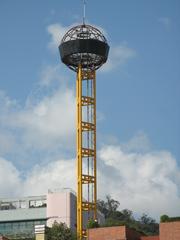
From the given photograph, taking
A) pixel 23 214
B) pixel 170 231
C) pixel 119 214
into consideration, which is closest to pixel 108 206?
pixel 119 214

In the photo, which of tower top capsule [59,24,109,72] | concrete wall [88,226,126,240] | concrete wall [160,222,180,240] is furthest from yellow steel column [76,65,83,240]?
concrete wall [160,222,180,240]

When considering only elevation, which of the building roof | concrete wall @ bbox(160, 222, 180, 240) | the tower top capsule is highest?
the tower top capsule

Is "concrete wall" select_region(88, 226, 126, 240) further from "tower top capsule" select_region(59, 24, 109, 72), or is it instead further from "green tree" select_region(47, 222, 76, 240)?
"tower top capsule" select_region(59, 24, 109, 72)

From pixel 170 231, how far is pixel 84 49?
37553 mm

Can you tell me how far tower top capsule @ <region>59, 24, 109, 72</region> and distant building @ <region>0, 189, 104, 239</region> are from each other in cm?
1820

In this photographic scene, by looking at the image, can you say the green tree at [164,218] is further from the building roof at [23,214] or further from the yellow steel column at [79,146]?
the building roof at [23,214]

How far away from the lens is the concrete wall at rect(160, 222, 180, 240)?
182 feet

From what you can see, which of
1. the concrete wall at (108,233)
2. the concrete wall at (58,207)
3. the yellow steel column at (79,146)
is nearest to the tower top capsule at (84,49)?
the yellow steel column at (79,146)

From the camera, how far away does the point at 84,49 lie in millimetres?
87938

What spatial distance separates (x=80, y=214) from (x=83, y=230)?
2078 mm

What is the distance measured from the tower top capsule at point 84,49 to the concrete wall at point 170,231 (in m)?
37.0

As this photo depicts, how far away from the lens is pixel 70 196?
9494 cm

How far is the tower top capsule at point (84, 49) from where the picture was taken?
87875 mm

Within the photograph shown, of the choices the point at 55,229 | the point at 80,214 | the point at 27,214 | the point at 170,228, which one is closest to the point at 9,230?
the point at 27,214
